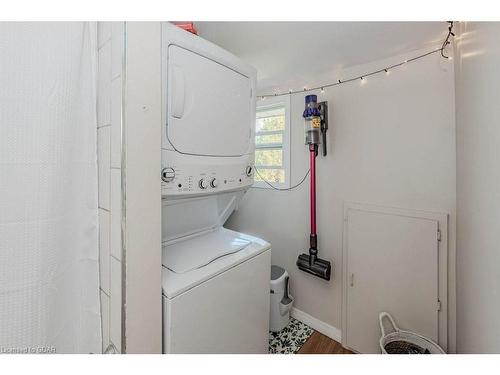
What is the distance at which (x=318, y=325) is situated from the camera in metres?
2.17

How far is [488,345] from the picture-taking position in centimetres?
83

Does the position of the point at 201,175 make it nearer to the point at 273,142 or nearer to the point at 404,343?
the point at 273,142

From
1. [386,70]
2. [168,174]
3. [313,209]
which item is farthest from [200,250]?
[386,70]

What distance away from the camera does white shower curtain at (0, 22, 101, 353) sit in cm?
67

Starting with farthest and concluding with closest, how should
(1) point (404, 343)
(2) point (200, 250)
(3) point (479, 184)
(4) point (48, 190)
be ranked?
(1) point (404, 343)
(2) point (200, 250)
(3) point (479, 184)
(4) point (48, 190)

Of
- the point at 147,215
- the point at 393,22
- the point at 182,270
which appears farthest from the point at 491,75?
the point at 182,270

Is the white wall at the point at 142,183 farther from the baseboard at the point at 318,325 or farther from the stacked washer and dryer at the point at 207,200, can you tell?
the baseboard at the point at 318,325

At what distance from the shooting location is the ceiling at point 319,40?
4.55 ft

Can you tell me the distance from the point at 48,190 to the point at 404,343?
2338 millimetres

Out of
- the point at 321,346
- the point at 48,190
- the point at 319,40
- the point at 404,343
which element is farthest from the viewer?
the point at 321,346

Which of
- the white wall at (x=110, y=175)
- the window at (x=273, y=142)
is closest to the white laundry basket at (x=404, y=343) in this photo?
the window at (x=273, y=142)

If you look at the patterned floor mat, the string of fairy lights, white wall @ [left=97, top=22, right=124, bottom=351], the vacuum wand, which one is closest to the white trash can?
the patterned floor mat

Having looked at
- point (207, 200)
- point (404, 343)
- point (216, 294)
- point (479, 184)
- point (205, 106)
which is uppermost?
point (205, 106)
